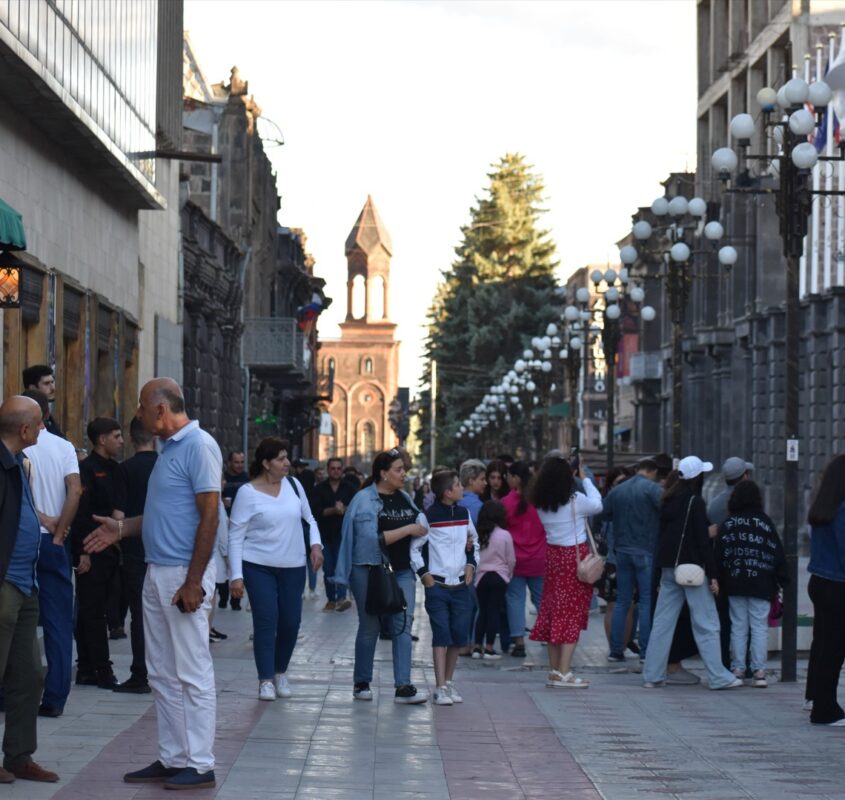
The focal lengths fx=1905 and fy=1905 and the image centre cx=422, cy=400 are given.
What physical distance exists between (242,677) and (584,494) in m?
3.07

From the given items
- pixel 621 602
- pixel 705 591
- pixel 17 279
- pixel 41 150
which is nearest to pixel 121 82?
pixel 41 150

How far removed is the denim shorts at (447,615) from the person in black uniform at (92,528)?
2.23 meters

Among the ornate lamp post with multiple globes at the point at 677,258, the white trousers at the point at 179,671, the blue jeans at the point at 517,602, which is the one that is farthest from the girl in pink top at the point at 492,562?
the ornate lamp post with multiple globes at the point at 677,258

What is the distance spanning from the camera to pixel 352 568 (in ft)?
43.0

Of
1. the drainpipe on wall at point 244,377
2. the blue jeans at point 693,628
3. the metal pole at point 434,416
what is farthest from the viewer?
the metal pole at point 434,416

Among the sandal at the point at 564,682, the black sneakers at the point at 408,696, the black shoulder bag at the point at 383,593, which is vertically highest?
the black shoulder bag at the point at 383,593

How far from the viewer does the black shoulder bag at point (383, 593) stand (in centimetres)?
1277

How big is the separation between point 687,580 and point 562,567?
38.5 inches

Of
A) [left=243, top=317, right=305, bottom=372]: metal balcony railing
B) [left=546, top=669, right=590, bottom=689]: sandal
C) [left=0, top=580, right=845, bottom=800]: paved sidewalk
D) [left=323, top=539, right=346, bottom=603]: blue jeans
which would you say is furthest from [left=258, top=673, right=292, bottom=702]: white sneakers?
[left=243, top=317, right=305, bottom=372]: metal balcony railing

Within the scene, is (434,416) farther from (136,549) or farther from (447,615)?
(136,549)

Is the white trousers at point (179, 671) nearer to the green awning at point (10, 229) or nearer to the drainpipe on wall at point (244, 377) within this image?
the green awning at point (10, 229)

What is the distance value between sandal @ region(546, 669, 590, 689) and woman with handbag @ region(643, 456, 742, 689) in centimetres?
70

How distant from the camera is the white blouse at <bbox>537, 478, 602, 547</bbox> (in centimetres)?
1491

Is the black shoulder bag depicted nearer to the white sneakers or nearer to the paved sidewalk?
the paved sidewalk
